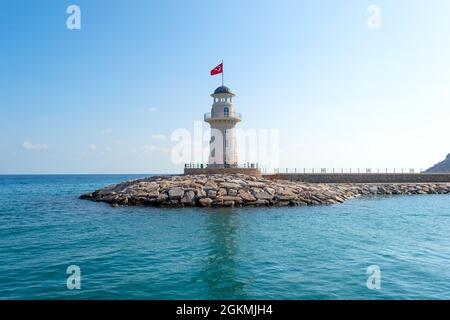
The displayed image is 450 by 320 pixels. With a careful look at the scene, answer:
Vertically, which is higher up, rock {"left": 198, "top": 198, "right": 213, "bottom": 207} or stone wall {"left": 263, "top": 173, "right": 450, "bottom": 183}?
stone wall {"left": 263, "top": 173, "right": 450, "bottom": 183}

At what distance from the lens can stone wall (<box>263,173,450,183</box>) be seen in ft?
159

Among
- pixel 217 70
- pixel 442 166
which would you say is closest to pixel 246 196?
pixel 217 70

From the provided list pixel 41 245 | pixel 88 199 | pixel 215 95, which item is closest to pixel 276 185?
pixel 215 95

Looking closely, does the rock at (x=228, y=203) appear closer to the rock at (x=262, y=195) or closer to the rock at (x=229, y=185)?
the rock at (x=262, y=195)

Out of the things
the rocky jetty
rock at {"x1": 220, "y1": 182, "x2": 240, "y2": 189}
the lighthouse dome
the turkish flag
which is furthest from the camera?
the lighthouse dome

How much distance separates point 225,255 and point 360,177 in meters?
41.4

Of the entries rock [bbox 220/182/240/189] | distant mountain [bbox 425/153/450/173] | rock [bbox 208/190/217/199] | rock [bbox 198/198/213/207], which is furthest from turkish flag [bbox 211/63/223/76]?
distant mountain [bbox 425/153/450/173]

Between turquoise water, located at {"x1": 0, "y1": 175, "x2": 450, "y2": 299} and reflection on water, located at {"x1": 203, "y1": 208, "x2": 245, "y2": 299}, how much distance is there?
0.04 m

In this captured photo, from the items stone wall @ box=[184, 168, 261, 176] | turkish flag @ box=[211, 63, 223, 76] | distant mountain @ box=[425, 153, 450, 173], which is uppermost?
turkish flag @ box=[211, 63, 223, 76]

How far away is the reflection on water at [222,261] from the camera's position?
11.2m

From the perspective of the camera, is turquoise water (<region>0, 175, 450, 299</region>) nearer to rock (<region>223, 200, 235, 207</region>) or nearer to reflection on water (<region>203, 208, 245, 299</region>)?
reflection on water (<region>203, 208, 245, 299</region>)

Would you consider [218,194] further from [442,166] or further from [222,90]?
[442,166]

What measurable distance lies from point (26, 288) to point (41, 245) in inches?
267
